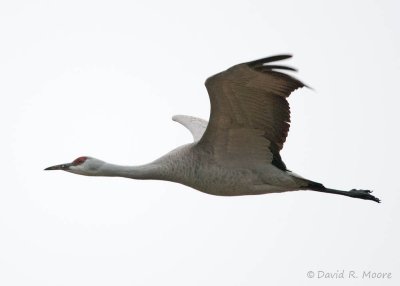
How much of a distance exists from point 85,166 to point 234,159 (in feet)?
7.36

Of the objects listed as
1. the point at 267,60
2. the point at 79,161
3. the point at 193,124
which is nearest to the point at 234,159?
the point at 267,60

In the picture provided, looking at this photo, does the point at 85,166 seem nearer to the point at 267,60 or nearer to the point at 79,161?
the point at 79,161

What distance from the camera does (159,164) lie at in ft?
40.3

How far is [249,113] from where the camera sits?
1152cm

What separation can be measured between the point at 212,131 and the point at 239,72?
1396mm

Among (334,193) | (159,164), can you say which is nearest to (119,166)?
(159,164)

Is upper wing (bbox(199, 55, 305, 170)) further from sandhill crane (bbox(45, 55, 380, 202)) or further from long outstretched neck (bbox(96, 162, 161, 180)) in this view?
long outstretched neck (bbox(96, 162, 161, 180))

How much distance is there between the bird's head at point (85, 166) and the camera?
12469 millimetres

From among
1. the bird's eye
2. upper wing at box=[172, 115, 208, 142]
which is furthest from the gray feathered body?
upper wing at box=[172, 115, 208, 142]

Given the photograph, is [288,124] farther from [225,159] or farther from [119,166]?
[119,166]

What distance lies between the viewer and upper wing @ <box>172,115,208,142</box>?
1485 cm

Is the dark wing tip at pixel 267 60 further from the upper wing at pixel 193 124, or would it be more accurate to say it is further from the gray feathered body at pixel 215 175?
the upper wing at pixel 193 124

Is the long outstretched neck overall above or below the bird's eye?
below

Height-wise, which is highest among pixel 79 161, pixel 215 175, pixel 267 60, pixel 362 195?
pixel 267 60
